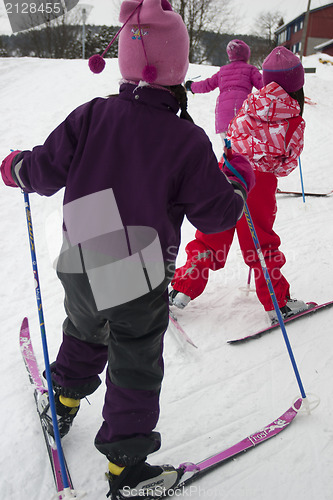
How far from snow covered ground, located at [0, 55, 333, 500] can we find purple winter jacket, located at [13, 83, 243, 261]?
3.46 feet

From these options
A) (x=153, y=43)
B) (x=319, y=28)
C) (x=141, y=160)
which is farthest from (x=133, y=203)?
(x=319, y=28)

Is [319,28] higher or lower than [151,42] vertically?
higher

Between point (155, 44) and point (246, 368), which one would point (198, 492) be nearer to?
point (246, 368)

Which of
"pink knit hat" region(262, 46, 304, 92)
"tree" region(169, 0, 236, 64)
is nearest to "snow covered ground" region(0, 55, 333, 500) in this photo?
"pink knit hat" region(262, 46, 304, 92)

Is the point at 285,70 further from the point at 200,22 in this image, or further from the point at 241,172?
the point at 200,22

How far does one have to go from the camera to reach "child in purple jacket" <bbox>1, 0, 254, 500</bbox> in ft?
4.57

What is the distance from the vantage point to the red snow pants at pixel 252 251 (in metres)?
2.76

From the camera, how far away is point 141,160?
1.38 metres

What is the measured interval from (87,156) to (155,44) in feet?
1.52

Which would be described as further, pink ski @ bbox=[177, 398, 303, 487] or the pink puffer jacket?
the pink puffer jacket

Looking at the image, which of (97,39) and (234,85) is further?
(97,39)

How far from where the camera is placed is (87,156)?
1416 millimetres

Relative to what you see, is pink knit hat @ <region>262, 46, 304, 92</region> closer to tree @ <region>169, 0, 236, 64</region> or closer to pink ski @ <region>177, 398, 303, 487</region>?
pink ski @ <region>177, 398, 303, 487</region>

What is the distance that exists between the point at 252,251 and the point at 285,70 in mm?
1202
